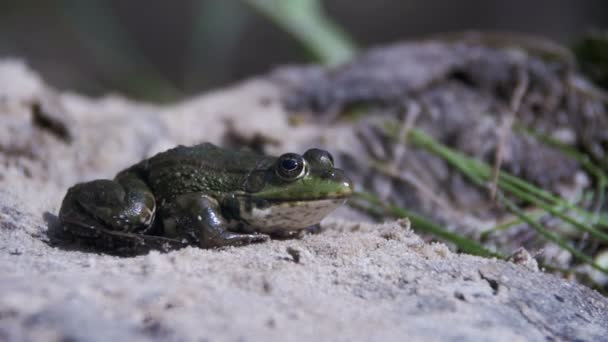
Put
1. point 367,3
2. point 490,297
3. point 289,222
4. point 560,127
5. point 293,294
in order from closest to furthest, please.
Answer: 1. point 293,294
2. point 490,297
3. point 289,222
4. point 560,127
5. point 367,3

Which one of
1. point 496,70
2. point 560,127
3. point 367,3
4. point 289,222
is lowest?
point 289,222

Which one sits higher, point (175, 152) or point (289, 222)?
point (175, 152)

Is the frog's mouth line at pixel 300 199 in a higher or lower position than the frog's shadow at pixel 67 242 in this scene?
higher

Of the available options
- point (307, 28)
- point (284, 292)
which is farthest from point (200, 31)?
point (284, 292)

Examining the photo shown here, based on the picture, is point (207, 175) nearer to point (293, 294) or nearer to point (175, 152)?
point (175, 152)

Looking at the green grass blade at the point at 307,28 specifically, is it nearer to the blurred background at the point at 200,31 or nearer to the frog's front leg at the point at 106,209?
the blurred background at the point at 200,31

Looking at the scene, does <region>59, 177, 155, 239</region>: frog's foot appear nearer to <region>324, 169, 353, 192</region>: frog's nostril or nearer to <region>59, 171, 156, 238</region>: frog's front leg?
<region>59, 171, 156, 238</region>: frog's front leg

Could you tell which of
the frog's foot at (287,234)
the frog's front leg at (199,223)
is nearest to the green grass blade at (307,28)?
the frog's foot at (287,234)

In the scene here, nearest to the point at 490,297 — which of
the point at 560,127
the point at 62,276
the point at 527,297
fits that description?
the point at 527,297
